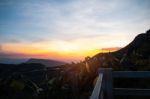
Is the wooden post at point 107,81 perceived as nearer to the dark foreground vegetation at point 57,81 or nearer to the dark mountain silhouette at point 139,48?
the dark foreground vegetation at point 57,81

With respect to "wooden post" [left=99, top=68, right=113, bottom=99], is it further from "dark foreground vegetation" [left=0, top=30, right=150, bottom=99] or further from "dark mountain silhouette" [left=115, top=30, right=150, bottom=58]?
"dark mountain silhouette" [left=115, top=30, right=150, bottom=58]

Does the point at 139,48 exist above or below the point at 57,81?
above

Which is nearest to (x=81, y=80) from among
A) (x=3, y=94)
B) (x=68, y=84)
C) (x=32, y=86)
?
(x=68, y=84)

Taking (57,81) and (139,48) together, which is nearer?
(57,81)

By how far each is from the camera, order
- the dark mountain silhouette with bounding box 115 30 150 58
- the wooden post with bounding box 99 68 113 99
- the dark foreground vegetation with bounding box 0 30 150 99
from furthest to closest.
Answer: the dark mountain silhouette with bounding box 115 30 150 58 < the dark foreground vegetation with bounding box 0 30 150 99 < the wooden post with bounding box 99 68 113 99

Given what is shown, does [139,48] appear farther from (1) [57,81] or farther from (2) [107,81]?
(2) [107,81]

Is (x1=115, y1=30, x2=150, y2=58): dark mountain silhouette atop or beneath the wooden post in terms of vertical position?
atop

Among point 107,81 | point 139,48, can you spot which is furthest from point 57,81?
point 139,48

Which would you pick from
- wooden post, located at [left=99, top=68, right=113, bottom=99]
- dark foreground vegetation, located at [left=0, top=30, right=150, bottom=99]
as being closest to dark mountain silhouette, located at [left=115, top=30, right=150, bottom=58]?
dark foreground vegetation, located at [left=0, top=30, right=150, bottom=99]

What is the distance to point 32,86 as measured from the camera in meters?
11.1

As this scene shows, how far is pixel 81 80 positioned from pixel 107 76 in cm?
512

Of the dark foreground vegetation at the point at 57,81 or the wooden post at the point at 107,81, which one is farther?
the dark foreground vegetation at the point at 57,81

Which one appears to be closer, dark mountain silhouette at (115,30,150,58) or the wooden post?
the wooden post

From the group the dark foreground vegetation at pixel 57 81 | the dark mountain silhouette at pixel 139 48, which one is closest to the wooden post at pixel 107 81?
the dark foreground vegetation at pixel 57 81
